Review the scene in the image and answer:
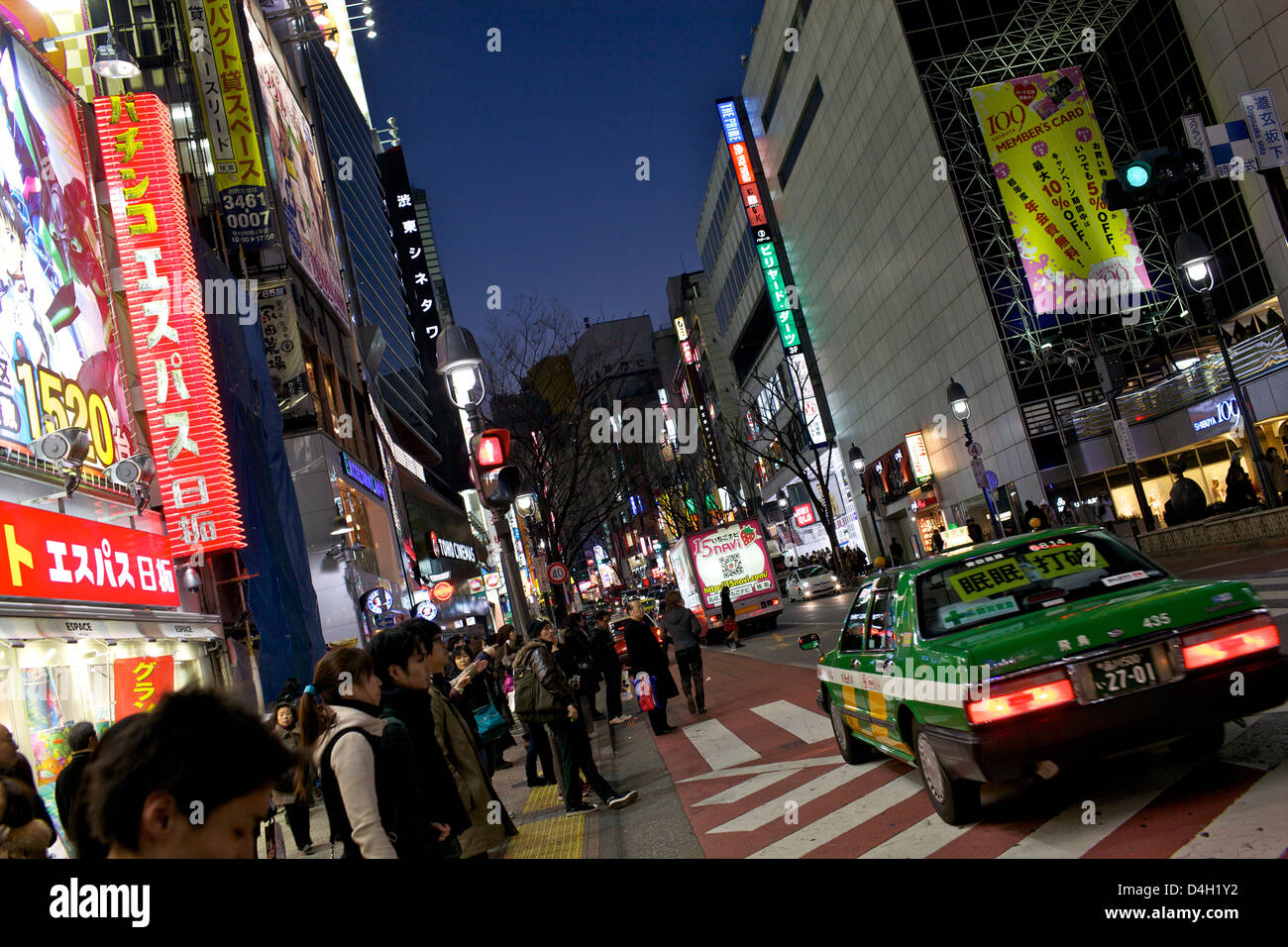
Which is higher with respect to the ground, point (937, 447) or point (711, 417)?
point (711, 417)

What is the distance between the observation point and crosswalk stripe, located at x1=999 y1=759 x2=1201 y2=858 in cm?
509

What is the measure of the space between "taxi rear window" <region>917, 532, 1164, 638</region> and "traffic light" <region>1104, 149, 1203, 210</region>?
515cm

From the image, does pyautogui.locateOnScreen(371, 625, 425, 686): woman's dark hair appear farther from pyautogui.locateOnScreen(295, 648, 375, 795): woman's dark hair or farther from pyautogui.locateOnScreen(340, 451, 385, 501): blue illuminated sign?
pyautogui.locateOnScreen(340, 451, 385, 501): blue illuminated sign

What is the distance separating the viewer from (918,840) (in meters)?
5.84

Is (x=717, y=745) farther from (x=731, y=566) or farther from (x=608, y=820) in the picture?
(x=731, y=566)

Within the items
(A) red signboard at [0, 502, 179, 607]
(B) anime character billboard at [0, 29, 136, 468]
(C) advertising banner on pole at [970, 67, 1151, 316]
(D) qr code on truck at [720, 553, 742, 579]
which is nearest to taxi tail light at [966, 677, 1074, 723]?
(A) red signboard at [0, 502, 179, 607]

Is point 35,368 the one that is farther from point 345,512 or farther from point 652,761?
point 345,512

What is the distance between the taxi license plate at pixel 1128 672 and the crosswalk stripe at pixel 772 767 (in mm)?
4048

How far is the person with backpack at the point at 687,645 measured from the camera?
14906 mm

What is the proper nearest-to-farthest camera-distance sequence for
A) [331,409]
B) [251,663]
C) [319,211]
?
[251,663]
[331,409]
[319,211]

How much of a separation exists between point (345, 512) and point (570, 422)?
30.7 ft
